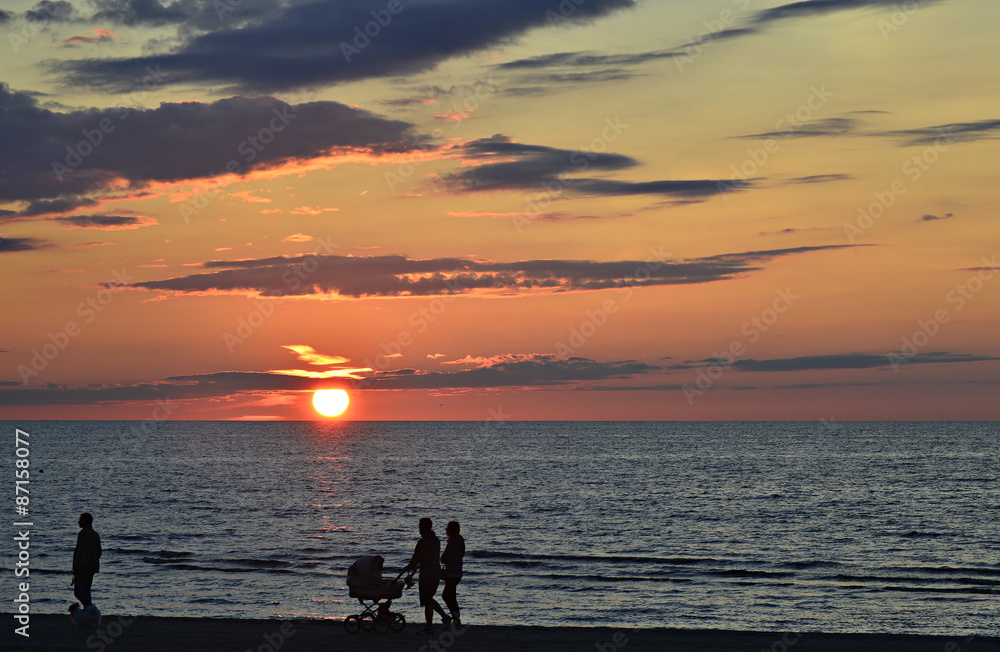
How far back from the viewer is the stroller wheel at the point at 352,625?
19703 mm

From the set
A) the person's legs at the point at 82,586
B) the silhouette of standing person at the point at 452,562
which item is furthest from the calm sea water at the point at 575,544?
the person's legs at the point at 82,586

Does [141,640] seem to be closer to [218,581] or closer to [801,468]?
[218,581]

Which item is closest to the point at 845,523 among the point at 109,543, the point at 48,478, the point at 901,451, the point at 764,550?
the point at 764,550

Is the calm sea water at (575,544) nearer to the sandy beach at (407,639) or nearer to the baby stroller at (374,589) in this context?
the sandy beach at (407,639)

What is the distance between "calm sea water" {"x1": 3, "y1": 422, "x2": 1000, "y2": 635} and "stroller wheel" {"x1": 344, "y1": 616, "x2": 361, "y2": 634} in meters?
7.53

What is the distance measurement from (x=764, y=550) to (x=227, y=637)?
33.4 metres

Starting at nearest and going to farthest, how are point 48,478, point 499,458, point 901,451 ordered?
point 48,478 < point 499,458 < point 901,451

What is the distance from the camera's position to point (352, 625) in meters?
19.9

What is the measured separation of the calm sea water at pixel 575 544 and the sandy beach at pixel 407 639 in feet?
23.2

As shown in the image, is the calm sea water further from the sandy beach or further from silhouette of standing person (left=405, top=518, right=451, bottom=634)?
silhouette of standing person (left=405, top=518, right=451, bottom=634)

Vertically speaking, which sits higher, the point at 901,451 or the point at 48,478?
the point at 901,451

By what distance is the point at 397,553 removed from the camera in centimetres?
4509

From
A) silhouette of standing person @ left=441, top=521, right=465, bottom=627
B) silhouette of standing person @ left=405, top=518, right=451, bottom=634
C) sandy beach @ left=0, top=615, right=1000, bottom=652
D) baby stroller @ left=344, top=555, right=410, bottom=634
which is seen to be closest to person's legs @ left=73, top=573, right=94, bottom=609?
sandy beach @ left=0, top=615, right=1000, bottom=652

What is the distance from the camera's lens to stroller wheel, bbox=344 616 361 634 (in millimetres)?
19703
